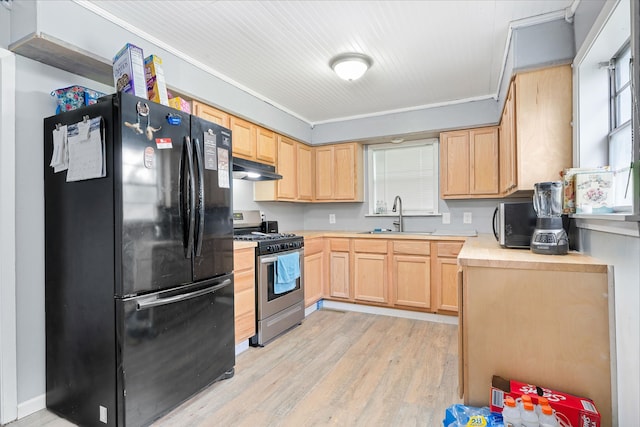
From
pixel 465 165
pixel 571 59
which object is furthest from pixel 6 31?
pixel 465 165

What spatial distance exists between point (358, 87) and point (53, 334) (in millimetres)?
3139

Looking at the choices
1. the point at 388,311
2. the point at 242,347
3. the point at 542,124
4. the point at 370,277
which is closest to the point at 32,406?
the point at 242,347

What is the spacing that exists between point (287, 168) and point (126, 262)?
2.58m

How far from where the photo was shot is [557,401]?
128 cm

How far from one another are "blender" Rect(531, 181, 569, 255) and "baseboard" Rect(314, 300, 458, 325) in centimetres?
190

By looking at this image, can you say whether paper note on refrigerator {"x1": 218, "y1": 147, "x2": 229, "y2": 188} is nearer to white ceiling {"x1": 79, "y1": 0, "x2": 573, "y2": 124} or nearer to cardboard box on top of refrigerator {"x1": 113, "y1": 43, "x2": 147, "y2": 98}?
cardboard box on top of refrigerator {"x1": 113, "y1": 43, "x2": 147, "y2": 98}

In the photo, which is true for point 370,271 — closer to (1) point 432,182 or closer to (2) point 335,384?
(1) point 432,182

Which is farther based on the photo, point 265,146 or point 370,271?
point 370,271

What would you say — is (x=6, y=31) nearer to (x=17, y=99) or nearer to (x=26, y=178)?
(x=17, y=99)

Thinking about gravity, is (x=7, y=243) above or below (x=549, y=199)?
below

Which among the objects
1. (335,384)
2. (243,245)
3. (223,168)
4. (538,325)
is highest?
(223,168)

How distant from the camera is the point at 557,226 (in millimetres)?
1715

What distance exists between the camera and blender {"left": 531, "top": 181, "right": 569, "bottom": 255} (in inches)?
66.2

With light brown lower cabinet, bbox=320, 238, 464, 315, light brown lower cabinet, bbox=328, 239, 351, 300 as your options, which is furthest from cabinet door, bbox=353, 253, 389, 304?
light brown lower cabinet, bbox=328, 239, 351, 300
